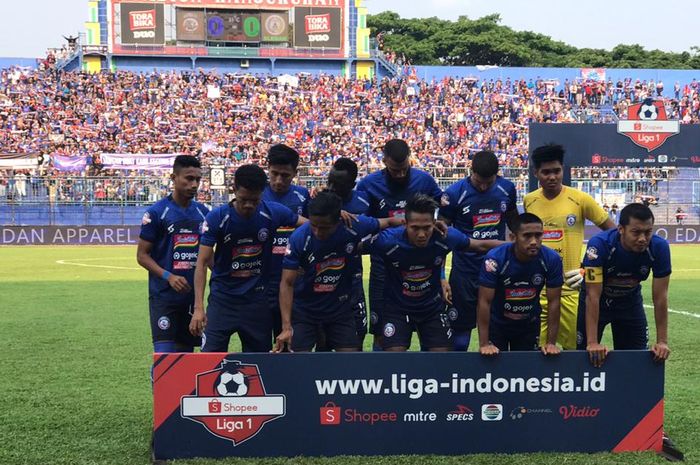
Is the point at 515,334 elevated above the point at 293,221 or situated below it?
below

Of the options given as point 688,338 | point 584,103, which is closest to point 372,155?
point 584,103

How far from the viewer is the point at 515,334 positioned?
6.70 m

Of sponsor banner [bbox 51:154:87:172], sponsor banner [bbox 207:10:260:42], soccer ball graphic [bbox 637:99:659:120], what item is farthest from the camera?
sponsor banner [bbox 207:10:260:42]

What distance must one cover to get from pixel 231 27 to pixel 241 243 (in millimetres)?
43993

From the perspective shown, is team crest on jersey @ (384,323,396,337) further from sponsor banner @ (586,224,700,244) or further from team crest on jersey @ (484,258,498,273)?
sponsor banner @ (586,224,700,244)

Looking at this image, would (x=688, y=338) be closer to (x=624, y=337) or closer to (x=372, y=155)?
(x=624, y=337)

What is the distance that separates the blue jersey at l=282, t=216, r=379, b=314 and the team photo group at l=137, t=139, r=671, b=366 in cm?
1

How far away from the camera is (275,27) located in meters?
48.8

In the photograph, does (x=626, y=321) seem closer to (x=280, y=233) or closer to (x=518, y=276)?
(x=518, y=276)

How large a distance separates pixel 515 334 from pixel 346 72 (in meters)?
44.4

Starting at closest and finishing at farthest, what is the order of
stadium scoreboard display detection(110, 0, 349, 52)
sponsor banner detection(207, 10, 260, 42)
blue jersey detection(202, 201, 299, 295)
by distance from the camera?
blue jersey detection(202, 201, 299, 295), stadium scoreboard display detection(110, 0, 349, 52), sponsor banner detection(207, 10, 260, 42)

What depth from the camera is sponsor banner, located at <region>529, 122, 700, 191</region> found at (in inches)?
908

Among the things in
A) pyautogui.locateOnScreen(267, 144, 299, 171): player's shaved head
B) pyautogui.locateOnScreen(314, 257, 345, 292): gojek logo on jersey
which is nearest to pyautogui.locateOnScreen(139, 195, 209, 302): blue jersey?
pyautogui.locateOnScreen(267, 144, 299, 171): player's shaved head

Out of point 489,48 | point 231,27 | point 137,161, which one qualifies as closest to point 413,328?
point 137,161
